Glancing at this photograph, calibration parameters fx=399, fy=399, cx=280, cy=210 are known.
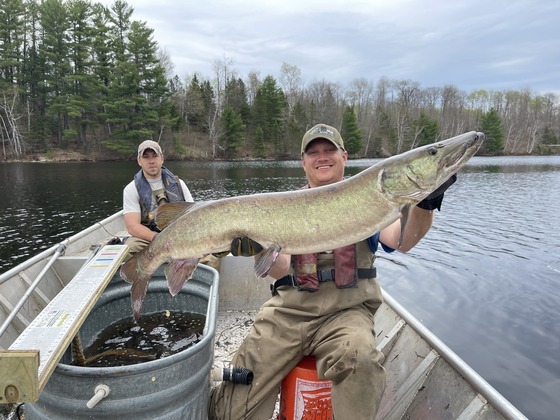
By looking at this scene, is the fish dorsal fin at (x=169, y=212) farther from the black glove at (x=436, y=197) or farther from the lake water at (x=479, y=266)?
the lake water at (x=479, y=266)

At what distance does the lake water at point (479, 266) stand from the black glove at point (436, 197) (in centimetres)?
404

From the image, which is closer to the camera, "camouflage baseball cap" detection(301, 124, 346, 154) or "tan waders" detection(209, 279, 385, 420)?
"tan waders" detection(209, 279, 385, 420)

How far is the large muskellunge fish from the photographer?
7.26ft

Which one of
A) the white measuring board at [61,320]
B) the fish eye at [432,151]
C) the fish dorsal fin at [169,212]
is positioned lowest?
the white measuring board at [61,320]

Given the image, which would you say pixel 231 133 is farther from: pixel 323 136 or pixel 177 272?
pixel 177 272

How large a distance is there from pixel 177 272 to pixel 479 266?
9086 mm

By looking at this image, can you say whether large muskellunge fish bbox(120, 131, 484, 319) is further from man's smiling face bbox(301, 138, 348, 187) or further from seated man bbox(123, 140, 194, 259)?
seated man bbox(123, 140, 194, 259)

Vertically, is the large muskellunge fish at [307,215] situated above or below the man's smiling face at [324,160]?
below

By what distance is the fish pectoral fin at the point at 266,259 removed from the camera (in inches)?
94.7

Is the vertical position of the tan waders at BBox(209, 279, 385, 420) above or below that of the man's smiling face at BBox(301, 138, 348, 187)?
below

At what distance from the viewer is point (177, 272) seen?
8.54 ft

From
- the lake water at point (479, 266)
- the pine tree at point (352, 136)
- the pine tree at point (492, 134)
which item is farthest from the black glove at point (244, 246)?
the pine tree at point (492, 134)

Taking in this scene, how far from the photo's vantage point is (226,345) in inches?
158

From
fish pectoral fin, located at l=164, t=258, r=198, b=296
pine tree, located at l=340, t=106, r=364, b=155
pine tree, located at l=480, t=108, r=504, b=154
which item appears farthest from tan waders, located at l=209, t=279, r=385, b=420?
pine tree, located at l=480, t=108, r=504, b=154
